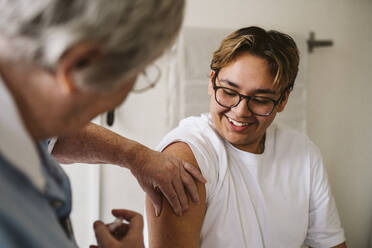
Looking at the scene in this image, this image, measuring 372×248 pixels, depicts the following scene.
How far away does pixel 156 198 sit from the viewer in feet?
3.28

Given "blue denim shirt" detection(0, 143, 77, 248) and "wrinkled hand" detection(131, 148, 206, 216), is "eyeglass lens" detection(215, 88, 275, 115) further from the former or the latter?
"blue denim shirt" detection(0, 143, 77, 248)

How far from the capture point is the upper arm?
985 millimetres

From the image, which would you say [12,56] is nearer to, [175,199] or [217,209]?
[175,199]

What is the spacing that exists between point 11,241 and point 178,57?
177 centimetres

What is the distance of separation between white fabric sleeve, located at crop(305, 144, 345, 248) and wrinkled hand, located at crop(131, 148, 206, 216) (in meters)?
0.53

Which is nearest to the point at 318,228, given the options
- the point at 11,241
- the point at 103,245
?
the point at 103,245

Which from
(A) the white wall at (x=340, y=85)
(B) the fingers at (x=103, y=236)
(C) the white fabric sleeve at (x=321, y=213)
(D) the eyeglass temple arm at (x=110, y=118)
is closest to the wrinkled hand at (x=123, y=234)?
(B) the fingers at (x=103, y=236)

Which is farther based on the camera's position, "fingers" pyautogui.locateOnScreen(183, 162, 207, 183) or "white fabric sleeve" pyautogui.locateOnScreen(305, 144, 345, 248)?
"white fabric sleeve" pyautogui.locateOnScreen(305, 144, 345, 248)

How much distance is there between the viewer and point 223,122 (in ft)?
3.90

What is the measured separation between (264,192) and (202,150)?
10.9 inches

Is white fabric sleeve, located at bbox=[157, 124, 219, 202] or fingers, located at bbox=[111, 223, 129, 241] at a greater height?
white fabric sleeve, located at bbox=[157, 124, 219, 202]

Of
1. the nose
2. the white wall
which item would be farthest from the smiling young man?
the white wall

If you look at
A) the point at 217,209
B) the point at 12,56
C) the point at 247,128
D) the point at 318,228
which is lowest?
the point at 318,228

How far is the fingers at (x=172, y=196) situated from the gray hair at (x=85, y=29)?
1.79ft
